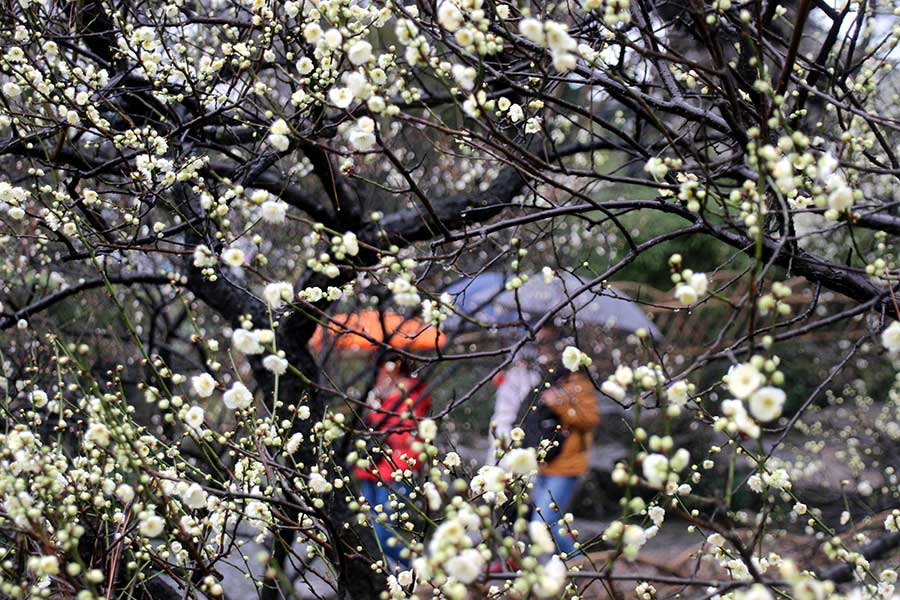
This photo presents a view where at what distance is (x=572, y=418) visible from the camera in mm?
6129

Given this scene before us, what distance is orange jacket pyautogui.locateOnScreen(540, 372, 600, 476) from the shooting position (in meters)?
6.04

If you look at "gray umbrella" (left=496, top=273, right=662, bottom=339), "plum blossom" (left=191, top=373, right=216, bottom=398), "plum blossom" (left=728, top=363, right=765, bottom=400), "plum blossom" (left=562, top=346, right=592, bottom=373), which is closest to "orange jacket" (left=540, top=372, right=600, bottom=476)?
"gray umbrella" (left=496, top=273, right=662, bottom=339)

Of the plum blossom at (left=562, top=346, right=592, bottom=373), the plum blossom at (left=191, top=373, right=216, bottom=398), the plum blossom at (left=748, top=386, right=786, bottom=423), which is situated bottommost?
the plum blossom at (left=748, top=386, right=786, bottom=423)

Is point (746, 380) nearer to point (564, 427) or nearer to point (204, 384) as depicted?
point (204, 384)

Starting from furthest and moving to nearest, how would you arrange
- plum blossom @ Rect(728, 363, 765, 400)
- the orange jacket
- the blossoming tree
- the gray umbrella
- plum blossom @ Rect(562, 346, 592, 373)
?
the gray umbrella < the orange jacket < plum blossom @ Rect(562, 346, 592, 373) < the blossoming tree < plum blossom @ Rect(728, 363, 765, 400)

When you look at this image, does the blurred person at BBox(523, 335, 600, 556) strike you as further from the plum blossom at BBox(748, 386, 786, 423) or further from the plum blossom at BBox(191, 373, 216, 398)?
the plum blossom at BBox(748, 386, 786, 423)

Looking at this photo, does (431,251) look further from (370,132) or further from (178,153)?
(178,153)

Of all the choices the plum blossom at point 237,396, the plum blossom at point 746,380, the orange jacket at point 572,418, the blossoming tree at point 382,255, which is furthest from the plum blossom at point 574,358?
the orange jacket at point 572,418

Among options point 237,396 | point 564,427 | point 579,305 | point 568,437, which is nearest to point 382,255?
point 237,396

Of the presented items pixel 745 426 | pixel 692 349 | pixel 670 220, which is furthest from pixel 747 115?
pixel 670 220

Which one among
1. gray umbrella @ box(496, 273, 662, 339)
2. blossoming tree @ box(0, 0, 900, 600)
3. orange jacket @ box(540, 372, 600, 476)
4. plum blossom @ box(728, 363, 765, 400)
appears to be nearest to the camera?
plum blossom @ box(728, 363, 765, 400)

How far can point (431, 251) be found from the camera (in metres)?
2.26

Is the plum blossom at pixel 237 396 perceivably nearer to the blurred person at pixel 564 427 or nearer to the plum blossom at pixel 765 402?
the plum blossom at pixel 765 402

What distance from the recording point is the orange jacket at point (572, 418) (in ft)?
19.8
